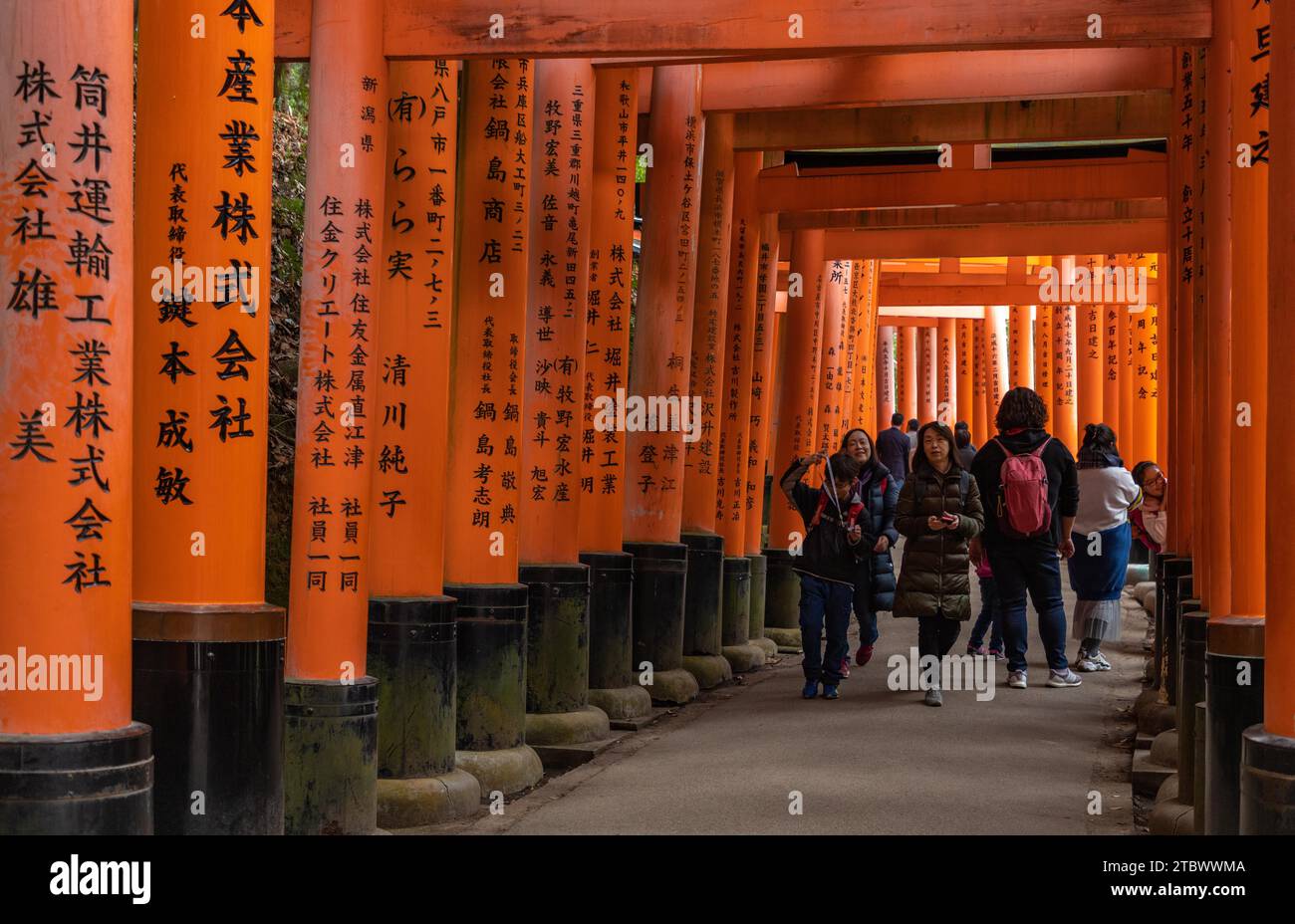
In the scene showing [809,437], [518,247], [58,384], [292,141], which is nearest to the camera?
[58,384]

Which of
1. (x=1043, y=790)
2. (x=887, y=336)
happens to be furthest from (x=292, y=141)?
(x=887, y=336)

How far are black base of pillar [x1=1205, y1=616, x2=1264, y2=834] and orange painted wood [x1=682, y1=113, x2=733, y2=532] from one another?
7.18 meters

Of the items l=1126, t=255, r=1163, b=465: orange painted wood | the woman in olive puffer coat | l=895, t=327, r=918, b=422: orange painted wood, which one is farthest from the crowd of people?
l=895, t=327, r=918, b=422: orange painted wood

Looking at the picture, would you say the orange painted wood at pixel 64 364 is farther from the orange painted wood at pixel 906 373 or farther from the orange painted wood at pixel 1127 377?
the orange painted wood at pixel 906 373

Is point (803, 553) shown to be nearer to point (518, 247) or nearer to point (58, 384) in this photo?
point (518, 247)

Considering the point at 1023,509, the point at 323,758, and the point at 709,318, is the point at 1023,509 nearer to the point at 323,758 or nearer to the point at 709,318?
the point at 709,318

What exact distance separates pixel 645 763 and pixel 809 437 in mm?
7470

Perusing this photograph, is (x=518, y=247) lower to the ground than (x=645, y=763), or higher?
higher

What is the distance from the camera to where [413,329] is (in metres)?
7.11

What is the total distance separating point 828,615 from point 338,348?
4.45m

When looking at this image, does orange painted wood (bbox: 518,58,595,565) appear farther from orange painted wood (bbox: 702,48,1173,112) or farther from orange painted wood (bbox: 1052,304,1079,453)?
orange painted wood (bbox: 1052,304,1079,453)

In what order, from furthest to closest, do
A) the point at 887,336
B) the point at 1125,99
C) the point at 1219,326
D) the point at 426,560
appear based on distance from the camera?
the point at 887,336
the point at 1125,99
the point at 426,560
the point at 1219,326

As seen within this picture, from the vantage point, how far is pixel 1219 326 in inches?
244

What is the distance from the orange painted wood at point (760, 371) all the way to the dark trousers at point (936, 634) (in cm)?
443
